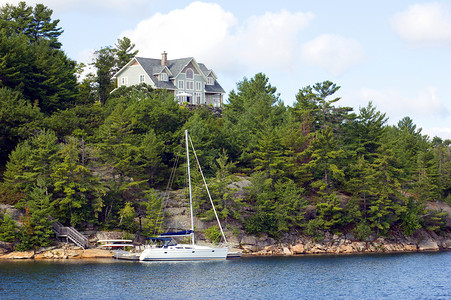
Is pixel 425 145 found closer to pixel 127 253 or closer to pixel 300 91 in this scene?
pixel 300 91

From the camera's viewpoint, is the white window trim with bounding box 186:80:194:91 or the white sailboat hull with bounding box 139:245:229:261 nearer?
the white sailboat hull with bounding box 139:245:229:261

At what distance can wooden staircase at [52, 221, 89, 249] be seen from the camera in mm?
57797

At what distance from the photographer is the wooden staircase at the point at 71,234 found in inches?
2275

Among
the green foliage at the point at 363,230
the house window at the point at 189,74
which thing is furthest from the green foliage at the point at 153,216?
the house window at the point at 189,74

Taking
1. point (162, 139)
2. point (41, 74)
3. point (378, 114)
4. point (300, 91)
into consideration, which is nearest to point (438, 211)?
point (378, 114)

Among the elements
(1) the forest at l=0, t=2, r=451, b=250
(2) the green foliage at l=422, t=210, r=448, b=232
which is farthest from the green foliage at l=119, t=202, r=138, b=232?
(2) the green foliage at l=422, t=210, r=448, b=232

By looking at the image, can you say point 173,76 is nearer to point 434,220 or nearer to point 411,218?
point 411,218

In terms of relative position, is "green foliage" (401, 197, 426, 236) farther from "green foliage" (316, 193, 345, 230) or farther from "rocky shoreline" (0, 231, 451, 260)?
"green foliage" (316, 193, 345, 230)

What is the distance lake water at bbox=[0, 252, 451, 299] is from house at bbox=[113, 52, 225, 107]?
163 feet

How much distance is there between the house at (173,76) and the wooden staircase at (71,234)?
144 ft

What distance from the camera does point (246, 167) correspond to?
7838cm

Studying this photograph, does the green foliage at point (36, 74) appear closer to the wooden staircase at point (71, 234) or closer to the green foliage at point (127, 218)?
the wooden staircase at point (71, 234)

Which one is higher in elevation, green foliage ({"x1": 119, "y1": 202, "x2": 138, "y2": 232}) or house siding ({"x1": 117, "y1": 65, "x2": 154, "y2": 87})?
house siding ({"x1": 117, "y1": 65, "x2": 154, "y2": 87})

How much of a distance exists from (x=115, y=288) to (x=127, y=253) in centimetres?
1600
